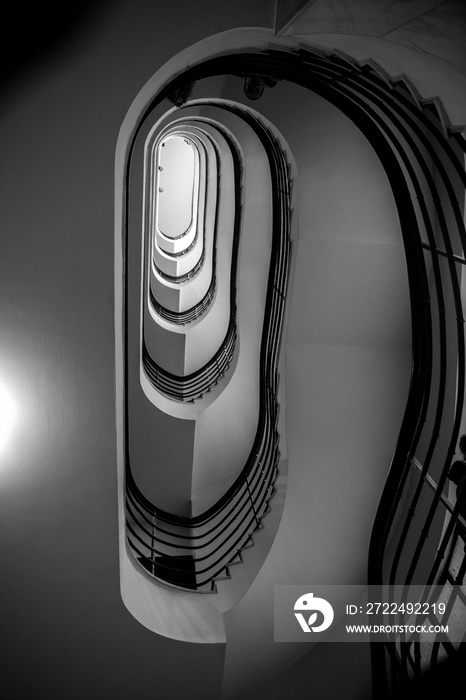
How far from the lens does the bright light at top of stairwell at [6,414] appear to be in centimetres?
275

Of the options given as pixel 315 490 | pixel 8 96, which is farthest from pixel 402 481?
pixel 8 96

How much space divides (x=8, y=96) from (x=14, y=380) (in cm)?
138

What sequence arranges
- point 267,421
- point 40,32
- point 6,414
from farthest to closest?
1. point 267,421
2. point 6,414
3. point 40,32

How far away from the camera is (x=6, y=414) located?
109 inches

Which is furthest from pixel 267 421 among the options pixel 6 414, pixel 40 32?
pixel 40 32

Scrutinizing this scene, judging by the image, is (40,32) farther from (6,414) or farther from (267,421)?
(267,421)

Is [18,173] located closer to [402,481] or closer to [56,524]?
[56,524]

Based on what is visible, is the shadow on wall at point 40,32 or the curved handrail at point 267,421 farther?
the curved handrail at point 267,421

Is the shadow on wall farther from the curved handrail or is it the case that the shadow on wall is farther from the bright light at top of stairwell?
the curved handrail

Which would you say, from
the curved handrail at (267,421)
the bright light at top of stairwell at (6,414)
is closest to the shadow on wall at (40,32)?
the bright light at top of stairwell at (6,414)

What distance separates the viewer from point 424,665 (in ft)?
10.6

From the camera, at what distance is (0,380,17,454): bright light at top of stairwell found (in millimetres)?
2752

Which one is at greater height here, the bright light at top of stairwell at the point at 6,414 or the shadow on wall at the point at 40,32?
the shadow on wall at the point at 40,32

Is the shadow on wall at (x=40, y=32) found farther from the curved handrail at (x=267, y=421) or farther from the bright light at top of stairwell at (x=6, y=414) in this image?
the curved handrail at (x=267, y=421)
